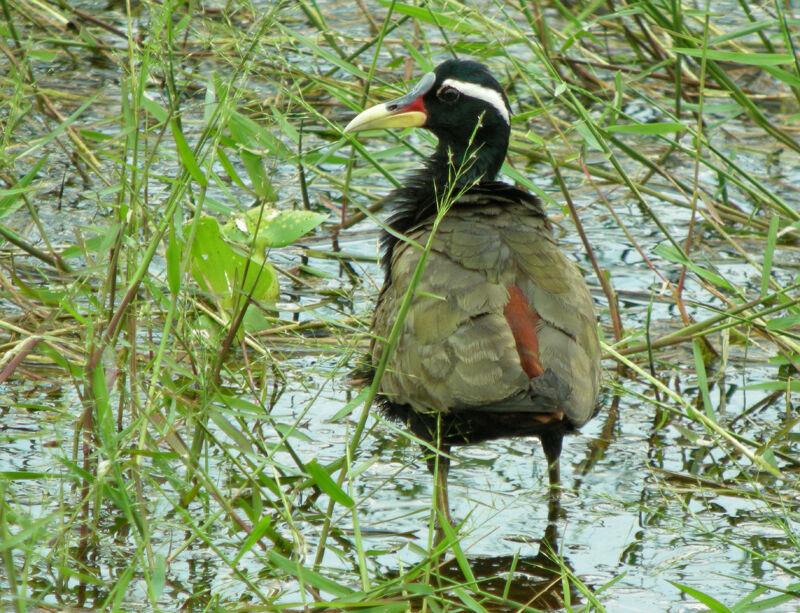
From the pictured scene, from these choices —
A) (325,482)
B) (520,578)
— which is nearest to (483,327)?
(520,578)

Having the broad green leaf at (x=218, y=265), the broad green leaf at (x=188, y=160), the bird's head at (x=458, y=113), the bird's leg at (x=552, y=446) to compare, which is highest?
the broad green leaf at (x=188, y=160)

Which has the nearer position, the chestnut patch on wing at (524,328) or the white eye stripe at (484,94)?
the chestnut patch on wing at (524,328)

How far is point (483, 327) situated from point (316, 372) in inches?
25.2

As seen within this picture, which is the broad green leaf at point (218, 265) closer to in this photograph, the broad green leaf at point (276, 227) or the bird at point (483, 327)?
the broad green leaf at point (276, 227)

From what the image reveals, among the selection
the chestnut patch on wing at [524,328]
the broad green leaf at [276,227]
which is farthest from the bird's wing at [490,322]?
the broad green leaf at [276,227]

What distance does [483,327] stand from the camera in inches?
152

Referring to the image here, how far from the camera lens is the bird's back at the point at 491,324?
376 cm

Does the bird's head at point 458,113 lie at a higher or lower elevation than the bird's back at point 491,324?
higher

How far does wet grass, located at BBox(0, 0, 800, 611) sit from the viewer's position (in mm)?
3170

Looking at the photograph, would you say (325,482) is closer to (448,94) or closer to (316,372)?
(316,372)

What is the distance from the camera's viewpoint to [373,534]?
13.6 feet

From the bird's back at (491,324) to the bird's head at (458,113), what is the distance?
0.48 m

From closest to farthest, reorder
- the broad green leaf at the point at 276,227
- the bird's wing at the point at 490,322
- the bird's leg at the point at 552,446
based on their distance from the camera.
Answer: the bird's wing at the point at 490,322, the bird's leg at the point at 552,446, the broad green leaf at the point at 276,227

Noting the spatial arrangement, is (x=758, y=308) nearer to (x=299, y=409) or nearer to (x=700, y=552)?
(x=700, y=552)
